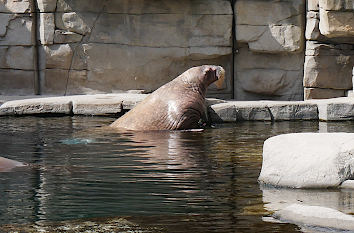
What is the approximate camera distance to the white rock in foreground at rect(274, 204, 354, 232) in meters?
5.42

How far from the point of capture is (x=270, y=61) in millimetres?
15141

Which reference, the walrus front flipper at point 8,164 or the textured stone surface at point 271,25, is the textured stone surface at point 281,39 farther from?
the walrus front flipper at point 8,164

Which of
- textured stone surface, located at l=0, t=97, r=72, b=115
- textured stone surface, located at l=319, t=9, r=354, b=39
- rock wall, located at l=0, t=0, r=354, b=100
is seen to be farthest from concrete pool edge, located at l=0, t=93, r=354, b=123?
rock wall, located at l=0, t=0, r=354, b=100

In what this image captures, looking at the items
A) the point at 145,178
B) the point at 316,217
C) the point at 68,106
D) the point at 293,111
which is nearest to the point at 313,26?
Answer: the point at 293,111

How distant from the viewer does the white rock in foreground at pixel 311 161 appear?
6.89 metres

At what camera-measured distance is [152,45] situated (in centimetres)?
1520

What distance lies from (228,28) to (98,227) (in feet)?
31.6

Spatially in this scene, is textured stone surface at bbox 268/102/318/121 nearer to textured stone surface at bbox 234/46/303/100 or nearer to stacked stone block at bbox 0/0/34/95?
textured stone surface at bbox 234/46/303/100

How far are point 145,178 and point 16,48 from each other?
832cm

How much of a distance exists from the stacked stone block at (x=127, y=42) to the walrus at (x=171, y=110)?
2087mm

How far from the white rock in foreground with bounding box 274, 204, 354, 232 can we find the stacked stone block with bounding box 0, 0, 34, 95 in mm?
10136

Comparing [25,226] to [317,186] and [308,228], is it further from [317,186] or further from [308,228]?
[317,186]

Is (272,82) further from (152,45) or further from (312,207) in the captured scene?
(312,207)

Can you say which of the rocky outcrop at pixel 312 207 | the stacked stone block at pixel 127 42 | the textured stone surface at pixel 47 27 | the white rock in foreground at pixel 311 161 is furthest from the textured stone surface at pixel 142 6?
the rocky outcrop at pixel 312 207
